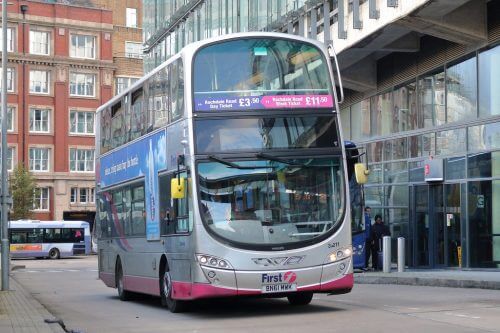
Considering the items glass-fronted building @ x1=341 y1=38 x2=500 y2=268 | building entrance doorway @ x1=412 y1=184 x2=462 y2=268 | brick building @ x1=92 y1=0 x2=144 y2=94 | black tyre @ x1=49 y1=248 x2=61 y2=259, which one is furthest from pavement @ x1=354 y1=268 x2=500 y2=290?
brick building @ x1=92 y1=0 x2=144 y2=94

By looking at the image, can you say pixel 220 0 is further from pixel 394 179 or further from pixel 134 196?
pixel 134 196

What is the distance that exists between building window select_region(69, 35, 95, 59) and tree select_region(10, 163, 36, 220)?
12476 mm

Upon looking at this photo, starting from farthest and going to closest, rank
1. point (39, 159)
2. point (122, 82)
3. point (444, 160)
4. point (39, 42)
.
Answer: point (122, 82) → point (39, 42) → point (39, 159) → point (444, 160)

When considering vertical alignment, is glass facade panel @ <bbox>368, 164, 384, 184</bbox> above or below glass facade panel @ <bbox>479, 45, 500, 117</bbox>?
below

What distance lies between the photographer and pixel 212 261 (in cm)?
1352

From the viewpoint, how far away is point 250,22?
35.2m

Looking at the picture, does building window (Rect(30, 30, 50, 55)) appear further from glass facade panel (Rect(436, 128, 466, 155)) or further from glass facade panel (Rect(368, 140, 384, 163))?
glass facade panel (Rect(436, 128, 466, 155))

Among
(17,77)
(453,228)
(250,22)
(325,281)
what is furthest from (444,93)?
(17,77)

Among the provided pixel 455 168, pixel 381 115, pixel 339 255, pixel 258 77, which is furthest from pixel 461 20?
pixel 339 255

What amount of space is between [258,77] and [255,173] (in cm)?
158

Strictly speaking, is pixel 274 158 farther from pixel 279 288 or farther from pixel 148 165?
pixel 148 165

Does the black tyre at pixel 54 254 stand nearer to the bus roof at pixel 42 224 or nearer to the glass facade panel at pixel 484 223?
the bus roof at pixel 42 224

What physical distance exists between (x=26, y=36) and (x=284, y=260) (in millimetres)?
65396

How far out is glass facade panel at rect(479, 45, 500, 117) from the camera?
23344 millimetres
